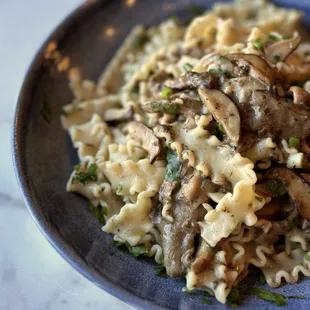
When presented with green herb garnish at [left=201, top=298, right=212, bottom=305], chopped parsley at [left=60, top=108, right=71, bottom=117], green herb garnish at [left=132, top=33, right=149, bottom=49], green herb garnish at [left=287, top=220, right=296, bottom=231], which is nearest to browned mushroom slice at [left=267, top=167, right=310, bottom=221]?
green herb garnish at [left=287, top=220, right=296, bottom=231]

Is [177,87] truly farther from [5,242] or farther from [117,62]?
[5,242]

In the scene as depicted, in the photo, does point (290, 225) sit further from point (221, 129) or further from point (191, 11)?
point (191, 11)

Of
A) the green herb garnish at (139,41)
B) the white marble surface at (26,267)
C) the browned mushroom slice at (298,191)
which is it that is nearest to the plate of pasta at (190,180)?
the browned mushroom slice at (298,191)

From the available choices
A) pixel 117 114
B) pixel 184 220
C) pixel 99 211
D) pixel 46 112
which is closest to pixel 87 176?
pixel 99 211

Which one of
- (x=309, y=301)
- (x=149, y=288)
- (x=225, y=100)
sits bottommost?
(x=309, y=301)

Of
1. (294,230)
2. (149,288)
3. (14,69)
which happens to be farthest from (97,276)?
(14,69)

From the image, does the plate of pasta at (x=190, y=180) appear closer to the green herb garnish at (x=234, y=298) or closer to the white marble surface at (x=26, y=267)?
the green herb garnish at (x=234, y=298)
